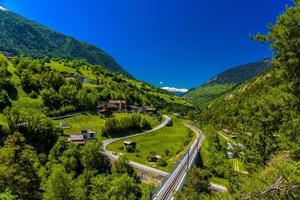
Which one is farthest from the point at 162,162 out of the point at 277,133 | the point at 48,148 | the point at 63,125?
the point at 277,133

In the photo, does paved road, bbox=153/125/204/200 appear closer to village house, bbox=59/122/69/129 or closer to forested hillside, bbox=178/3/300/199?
forested hillside, bbox=178/3/300/199

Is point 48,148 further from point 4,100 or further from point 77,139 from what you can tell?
point 4,100

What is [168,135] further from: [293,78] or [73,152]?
[293,78]

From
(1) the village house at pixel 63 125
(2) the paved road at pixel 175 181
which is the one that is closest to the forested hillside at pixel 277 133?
(2) the paved road at pixel 175 181

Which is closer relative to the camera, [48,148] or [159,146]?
[48,148]

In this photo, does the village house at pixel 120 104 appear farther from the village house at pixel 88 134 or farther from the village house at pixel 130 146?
the village house at pixel 130 146

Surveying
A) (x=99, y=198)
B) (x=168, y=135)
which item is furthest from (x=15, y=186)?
(x=168, y=135)

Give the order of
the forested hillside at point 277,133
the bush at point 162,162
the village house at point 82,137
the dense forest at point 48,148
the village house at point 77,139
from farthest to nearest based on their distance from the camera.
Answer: the village house at point 82,137 < the village house at point 77,139 < the bush at point 162,162 < the dense forest at point 48,148 < the forested hillside at point 277,133

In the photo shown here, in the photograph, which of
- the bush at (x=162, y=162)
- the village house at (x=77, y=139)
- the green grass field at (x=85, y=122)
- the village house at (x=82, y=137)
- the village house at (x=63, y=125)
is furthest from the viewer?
the green grass field at (x=85, y=122)

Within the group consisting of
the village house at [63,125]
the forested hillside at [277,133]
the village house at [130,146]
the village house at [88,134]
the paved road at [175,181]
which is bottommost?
the paved road at [175,181]

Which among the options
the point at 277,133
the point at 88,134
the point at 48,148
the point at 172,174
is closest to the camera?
the point at 277,133
